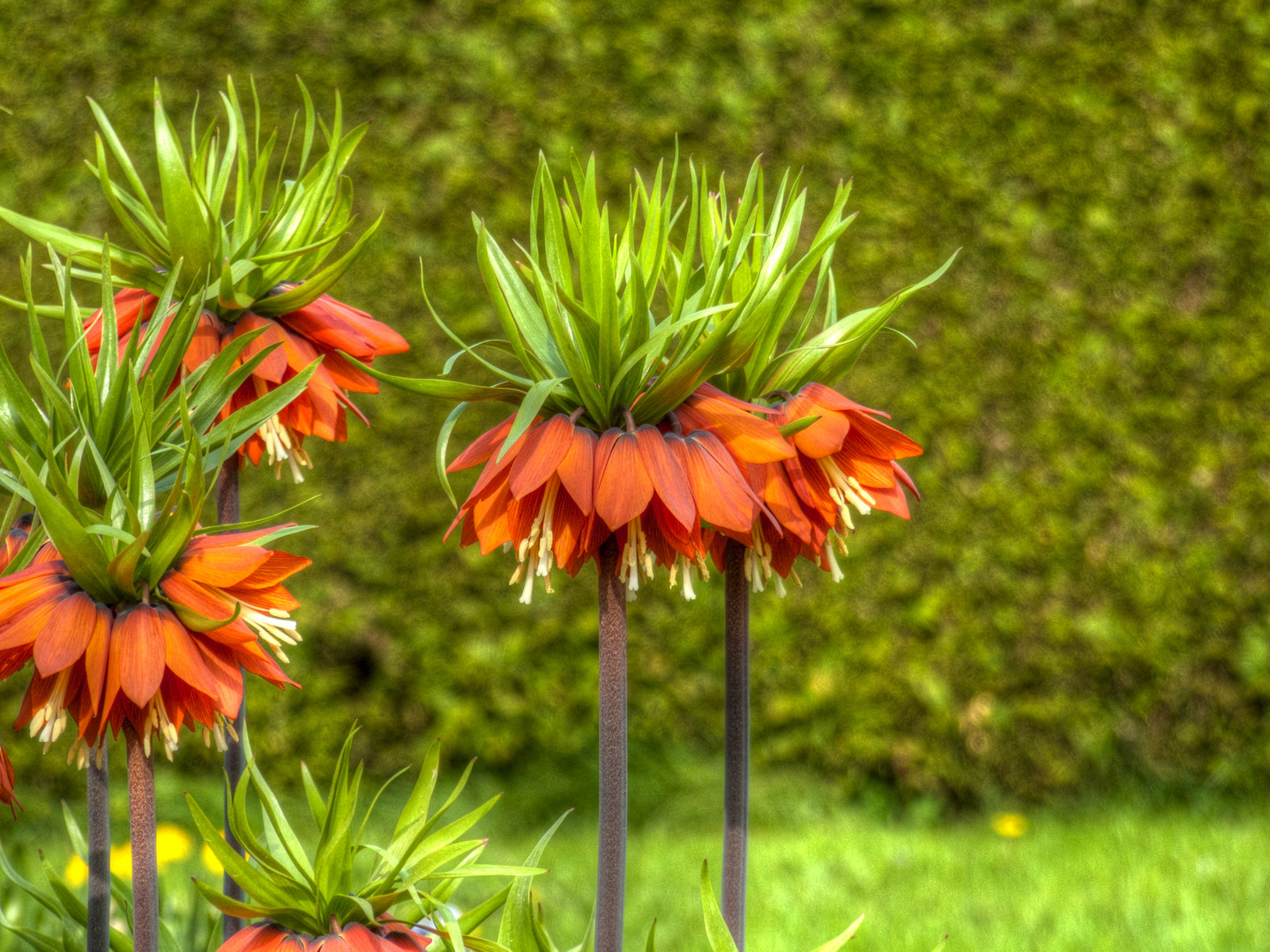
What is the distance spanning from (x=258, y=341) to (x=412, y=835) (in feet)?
1.60

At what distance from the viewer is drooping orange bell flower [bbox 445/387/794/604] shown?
791 mm

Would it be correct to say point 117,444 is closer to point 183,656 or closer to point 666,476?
point 183,656

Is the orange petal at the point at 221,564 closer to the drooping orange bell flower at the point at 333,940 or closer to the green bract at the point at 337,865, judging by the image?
the green bract at the point at 337,865

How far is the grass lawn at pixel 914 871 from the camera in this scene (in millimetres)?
2365

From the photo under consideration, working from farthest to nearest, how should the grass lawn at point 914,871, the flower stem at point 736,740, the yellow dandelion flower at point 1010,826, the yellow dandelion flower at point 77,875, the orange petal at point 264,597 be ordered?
the yellow dandelion flower at point 1010,826 → the grass lawn at point 914,871 → the yellow dandelion flower at point 77,875 → the flower stem at point 736,740 → the orange petal at point 264,597

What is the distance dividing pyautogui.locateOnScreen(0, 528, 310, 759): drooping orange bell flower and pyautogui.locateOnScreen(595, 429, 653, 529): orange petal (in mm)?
207

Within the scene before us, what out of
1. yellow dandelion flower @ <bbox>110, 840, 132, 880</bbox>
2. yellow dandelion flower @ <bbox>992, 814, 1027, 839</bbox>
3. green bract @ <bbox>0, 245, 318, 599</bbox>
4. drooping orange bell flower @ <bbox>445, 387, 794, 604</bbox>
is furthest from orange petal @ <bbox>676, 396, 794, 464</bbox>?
yellow dandelion flower @ <bbox>992, 814, 1027, 839</bbox>

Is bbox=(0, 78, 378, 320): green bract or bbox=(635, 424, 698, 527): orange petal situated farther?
bbox=(0, 78, 378, 320): green bract

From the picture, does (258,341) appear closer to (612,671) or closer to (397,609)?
(612,671)

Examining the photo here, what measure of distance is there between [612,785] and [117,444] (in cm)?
41

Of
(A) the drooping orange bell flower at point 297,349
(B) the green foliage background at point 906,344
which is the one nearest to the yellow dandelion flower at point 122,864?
(B) the green foliage background at point 906,344

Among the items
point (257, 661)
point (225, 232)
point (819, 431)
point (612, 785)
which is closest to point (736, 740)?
point (612, 785)

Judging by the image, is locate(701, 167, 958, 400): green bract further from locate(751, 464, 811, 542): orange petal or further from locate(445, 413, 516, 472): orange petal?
locate(445, 413, 516, 472): orange petal

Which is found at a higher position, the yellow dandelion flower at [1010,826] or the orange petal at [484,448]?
the orange petal at [484,448]
